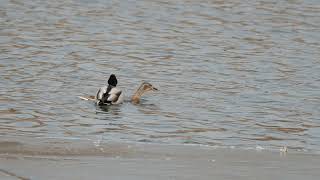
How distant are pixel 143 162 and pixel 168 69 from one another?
938 cm

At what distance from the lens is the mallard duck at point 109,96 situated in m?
13.7

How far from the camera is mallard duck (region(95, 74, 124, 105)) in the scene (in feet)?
44.9

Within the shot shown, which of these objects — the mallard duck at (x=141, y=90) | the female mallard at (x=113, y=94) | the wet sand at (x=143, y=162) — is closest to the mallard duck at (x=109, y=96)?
the female mallard at (x=113, y=94)

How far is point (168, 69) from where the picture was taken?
16.6 metres

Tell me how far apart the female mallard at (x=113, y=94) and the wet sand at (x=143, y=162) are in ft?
16.7

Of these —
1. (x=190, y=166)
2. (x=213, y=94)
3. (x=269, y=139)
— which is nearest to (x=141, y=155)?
(x=190, y=166)

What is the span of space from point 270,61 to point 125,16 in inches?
255

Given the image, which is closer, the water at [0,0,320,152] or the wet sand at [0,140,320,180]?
the wet sand at [0,140,320,180]

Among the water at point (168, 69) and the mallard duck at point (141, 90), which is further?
the mallard duck at point (141, 90)

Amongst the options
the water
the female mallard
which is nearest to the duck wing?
the female mallard

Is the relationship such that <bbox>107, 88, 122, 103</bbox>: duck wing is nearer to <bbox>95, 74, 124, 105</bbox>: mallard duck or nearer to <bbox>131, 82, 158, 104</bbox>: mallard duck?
<bbox>95, 74, 124, 105</bbox>: mallard duck

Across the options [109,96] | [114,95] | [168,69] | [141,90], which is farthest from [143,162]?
[168,69]

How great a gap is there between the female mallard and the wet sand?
5105 mm

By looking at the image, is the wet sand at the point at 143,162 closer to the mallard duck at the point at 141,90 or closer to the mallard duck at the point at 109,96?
the mallard duck at the point at 109,96
